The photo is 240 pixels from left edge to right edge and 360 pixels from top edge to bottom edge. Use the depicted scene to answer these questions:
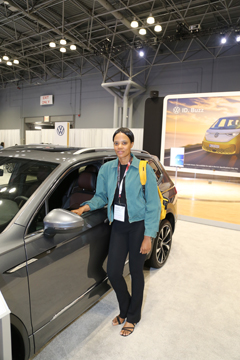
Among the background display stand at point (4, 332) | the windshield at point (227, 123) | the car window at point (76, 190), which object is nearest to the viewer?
the background display stand at point (4, 332)

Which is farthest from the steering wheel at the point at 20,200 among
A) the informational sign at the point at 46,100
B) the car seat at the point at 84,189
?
the informational sign at the point at 46,100

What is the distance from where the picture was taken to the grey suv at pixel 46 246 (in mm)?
1406

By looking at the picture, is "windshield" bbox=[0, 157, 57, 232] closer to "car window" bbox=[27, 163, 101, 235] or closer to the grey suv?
the grey suv

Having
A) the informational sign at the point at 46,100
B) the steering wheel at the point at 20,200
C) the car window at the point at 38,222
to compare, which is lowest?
the car window at the point at 38,222

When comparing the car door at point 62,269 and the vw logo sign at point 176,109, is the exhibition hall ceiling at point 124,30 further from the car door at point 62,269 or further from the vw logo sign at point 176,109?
the car door at point 62,269

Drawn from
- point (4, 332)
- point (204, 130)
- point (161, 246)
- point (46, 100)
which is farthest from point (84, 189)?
point (46, 100)

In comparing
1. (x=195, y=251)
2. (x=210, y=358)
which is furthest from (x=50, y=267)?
(x=195, y=251)

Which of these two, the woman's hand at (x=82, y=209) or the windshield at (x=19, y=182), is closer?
the windshield at (x=19, y=182)

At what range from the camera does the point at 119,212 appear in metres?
1.88

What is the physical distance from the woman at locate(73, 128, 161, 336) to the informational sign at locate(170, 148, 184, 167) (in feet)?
14.8

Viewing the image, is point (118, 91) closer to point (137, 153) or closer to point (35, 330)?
point (137, 153)

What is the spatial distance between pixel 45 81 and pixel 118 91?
644 cm

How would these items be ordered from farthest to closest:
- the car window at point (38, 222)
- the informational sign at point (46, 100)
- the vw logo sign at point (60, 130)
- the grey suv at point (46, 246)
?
the informational sign at point (46, 100), the vw logo sign at point (60, 130), the car window at point (38, 222), the grey suv at point (46, 246)

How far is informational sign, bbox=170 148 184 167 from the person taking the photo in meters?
6.22
